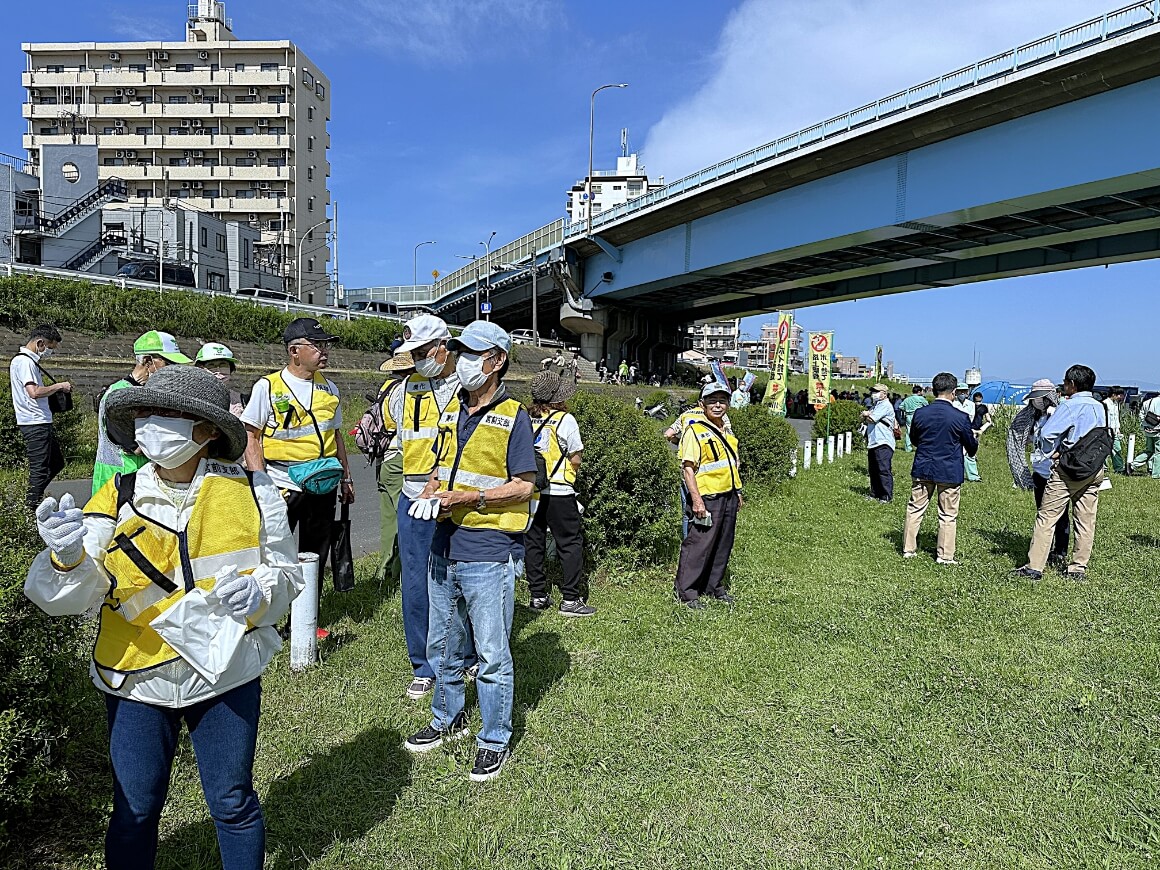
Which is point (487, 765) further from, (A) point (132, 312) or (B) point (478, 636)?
(A) point (132, 312)

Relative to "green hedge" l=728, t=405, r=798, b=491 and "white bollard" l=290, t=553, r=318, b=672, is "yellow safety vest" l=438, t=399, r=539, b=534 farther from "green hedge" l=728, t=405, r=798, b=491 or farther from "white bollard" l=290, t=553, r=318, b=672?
"green hedge" l=728, t=405, r=798, b=491

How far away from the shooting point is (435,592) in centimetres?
353

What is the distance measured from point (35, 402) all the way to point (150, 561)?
6.44 metres

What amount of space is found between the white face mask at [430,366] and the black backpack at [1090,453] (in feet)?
19.1

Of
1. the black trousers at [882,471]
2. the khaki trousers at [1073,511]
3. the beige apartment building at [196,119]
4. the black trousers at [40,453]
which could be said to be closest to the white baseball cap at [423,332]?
the black trousers at [40,453]

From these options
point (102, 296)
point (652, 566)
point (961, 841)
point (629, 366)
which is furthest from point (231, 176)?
point (961, 841)

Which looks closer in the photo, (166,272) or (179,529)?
(179,529)

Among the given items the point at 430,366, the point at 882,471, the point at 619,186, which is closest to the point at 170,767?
the point at 430,366

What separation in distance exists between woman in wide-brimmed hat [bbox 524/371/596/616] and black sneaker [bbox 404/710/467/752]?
1965 millimetres

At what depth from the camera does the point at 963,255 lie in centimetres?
2636

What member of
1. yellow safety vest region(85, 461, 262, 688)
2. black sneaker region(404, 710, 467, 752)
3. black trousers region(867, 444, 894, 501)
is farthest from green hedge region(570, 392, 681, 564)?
black trousers region(867, 444, 894, 501)

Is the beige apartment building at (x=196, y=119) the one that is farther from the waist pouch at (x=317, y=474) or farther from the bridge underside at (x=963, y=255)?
the waist pouch at (x=317, y=474)

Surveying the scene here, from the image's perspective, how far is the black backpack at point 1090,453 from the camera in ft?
21.2

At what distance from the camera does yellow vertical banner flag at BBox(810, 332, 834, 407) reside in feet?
63.5
